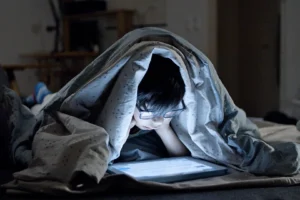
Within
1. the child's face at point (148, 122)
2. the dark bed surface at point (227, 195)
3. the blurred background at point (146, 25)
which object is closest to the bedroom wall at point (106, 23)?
the blurred background at point (146, 25)

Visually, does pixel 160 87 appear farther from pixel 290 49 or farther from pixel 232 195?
pixel 290 49

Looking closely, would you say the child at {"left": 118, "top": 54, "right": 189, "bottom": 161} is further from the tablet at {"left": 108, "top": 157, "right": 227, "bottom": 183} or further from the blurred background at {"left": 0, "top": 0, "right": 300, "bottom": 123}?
the blurred background at {"left": 0, "top": 0, "right": 300, "bottom": 123}

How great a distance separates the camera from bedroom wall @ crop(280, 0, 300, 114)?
2.76 metres

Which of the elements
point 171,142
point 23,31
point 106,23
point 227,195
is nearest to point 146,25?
point 106,23

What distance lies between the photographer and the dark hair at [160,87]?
97 centimetres

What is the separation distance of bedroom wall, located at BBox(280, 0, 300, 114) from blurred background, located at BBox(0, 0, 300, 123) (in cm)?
31

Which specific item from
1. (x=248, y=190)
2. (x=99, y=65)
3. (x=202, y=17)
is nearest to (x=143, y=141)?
(x=99, y=65)

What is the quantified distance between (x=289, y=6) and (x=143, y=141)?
6.52 ft

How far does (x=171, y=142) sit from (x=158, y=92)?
0.21 meters

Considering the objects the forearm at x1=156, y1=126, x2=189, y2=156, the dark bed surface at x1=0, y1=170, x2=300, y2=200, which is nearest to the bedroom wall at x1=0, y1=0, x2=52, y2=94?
the forearm at x1=156, y1=126, x2=189, y2=156

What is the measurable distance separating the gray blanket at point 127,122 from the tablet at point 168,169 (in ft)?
0.16

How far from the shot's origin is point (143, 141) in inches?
45.2

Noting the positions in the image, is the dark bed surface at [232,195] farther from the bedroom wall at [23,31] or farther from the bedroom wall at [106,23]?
the bedroom wall at [23,31]

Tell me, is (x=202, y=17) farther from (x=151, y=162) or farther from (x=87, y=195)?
(x=87, y=195)
